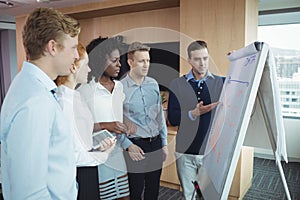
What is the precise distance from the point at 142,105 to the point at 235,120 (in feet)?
2.94

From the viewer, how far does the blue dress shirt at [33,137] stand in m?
0.84

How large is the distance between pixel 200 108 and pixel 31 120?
110 cm

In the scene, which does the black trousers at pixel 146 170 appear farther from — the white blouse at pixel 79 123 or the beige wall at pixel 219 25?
the beige wall at pixel 219 25

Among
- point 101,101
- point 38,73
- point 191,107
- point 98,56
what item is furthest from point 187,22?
point 38,73

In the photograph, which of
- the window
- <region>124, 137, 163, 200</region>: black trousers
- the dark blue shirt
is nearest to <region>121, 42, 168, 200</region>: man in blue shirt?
<region>124, 137, 163, 200</region>: black trousers

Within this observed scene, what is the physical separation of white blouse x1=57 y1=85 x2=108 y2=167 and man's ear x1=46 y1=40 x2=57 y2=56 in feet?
1.23

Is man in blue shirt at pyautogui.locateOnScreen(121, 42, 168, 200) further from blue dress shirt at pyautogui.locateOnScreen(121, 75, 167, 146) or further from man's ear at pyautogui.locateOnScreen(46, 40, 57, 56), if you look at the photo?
man's ear at pyautogui.locateOnScreen(46, 40, 57, 56)

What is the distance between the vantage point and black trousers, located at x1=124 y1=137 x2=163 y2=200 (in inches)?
71.5

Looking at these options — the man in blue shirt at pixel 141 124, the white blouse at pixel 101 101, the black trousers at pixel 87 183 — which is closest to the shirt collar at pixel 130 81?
the man in blue shirt at pixel 141 124

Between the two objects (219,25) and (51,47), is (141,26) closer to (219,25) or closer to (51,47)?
(219,25)

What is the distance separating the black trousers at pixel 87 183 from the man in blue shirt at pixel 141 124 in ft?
1.16

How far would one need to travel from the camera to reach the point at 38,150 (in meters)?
0.85

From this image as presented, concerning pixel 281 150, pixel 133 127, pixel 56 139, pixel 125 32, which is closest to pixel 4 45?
pixel 125 32

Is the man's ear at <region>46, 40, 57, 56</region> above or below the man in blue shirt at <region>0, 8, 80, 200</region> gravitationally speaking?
above
